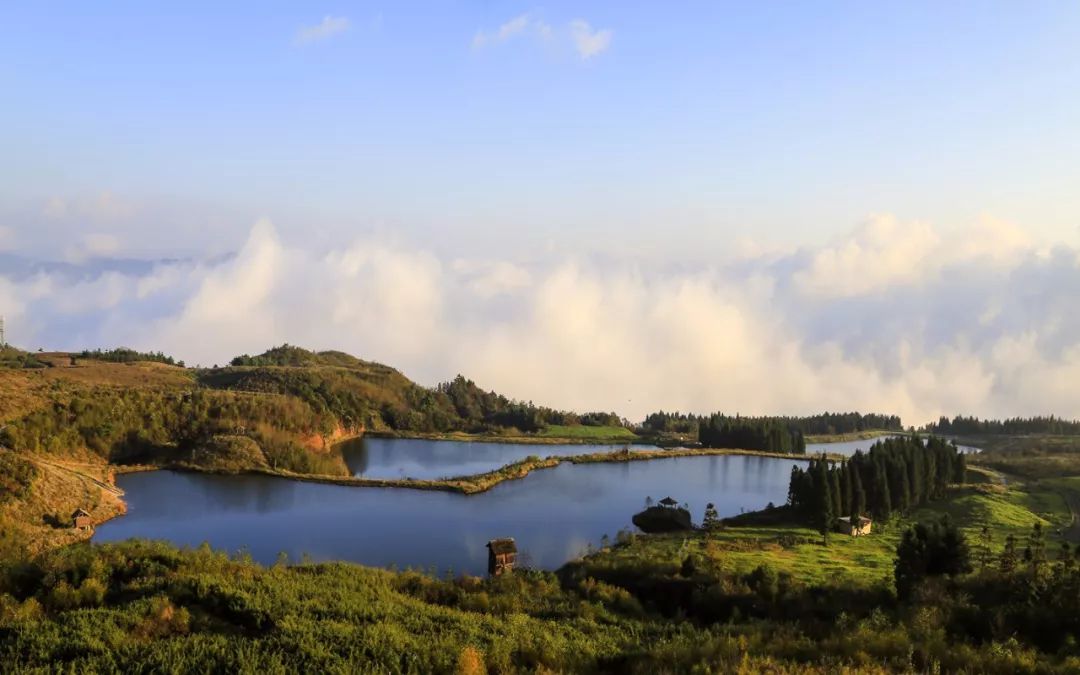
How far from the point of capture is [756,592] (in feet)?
84.8

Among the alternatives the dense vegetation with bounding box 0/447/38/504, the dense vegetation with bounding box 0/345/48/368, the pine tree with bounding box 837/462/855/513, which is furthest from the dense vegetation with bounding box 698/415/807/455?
the dense vegetation with bounding box 0/345/48/368

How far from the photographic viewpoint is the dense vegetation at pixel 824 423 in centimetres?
15125

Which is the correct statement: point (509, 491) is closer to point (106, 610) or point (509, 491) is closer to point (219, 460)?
point (219, 460)

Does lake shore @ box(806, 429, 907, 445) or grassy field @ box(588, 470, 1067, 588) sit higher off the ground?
lake shore @ box(806, 429, 907, 445)

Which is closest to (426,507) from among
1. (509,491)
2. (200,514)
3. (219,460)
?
(509,491)

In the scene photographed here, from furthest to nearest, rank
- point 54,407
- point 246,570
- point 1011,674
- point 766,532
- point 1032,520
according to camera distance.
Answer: point 54,407, point 1032,520, point 766,532, point 246,570, point 1011,674

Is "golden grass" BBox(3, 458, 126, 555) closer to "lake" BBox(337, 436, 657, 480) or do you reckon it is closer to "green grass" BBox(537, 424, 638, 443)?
"lake" BBox(337, 436, 657, 480)

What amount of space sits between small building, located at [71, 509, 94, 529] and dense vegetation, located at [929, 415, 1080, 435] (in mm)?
167561

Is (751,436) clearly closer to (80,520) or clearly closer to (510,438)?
(510,438)

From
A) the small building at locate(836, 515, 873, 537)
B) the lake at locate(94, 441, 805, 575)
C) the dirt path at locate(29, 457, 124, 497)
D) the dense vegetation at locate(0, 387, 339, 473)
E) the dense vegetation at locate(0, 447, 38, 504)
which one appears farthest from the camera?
the dense vegetation at locate(0, 387, 339, 473)

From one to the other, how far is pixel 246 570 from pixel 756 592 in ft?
61.0

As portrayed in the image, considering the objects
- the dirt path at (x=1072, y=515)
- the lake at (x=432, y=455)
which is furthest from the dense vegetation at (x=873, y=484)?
the lake at (x=432, y=455)

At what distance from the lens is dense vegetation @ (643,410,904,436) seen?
496 feet

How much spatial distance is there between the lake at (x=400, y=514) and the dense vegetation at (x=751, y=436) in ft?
114
